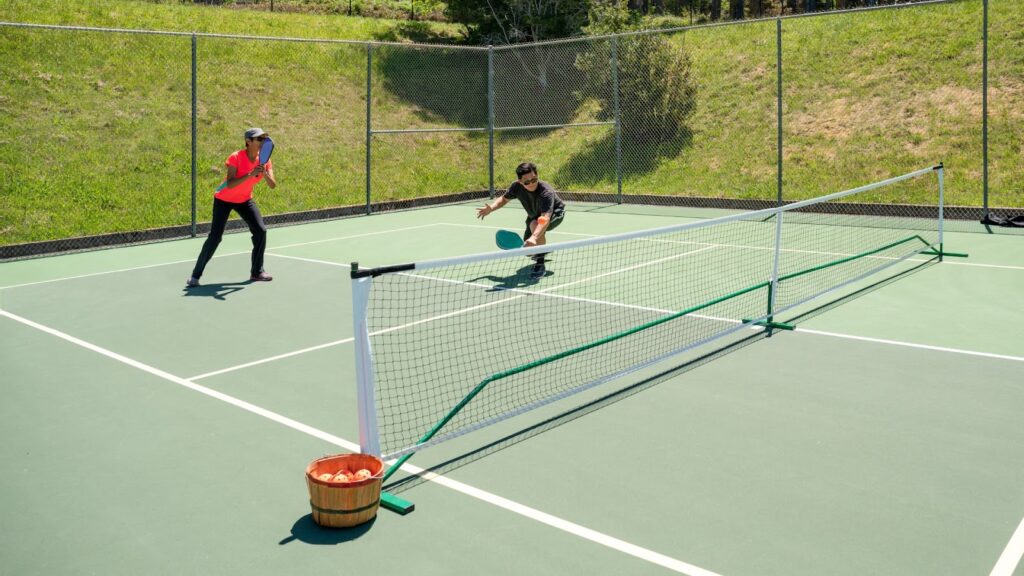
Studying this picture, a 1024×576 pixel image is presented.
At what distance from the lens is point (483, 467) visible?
523cm

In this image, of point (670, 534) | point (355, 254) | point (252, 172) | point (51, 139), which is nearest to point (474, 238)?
point (355, 254)

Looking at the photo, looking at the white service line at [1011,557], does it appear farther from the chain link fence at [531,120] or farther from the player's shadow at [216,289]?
the chain link fence at [531,120]

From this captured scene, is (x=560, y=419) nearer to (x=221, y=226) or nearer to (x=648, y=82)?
(x=221, y=226)

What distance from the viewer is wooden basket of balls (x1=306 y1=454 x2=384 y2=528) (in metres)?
4.39

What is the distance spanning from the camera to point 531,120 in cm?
2762

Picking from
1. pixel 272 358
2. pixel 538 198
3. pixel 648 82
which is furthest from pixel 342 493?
pixel 648 82

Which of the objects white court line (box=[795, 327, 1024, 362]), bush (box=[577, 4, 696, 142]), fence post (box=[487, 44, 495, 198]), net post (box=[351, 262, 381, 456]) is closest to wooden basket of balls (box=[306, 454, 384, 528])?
net post (box=[351, 262, 381, 456])

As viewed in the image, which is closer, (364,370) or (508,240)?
(364,370)

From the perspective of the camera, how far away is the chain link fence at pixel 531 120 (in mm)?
18062

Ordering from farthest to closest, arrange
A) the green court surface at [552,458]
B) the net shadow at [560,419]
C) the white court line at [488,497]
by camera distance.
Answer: the net shadow at [560,419], the green court surface at [552,458], the white court line at [488,497]

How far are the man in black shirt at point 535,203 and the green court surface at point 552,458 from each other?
2.55 metres

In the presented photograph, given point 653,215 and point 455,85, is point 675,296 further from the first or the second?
point 455,85

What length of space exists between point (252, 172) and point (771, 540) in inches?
336

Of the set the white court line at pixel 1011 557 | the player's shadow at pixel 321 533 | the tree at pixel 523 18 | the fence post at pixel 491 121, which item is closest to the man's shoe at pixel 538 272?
the player's shadow at pixel 321 533
